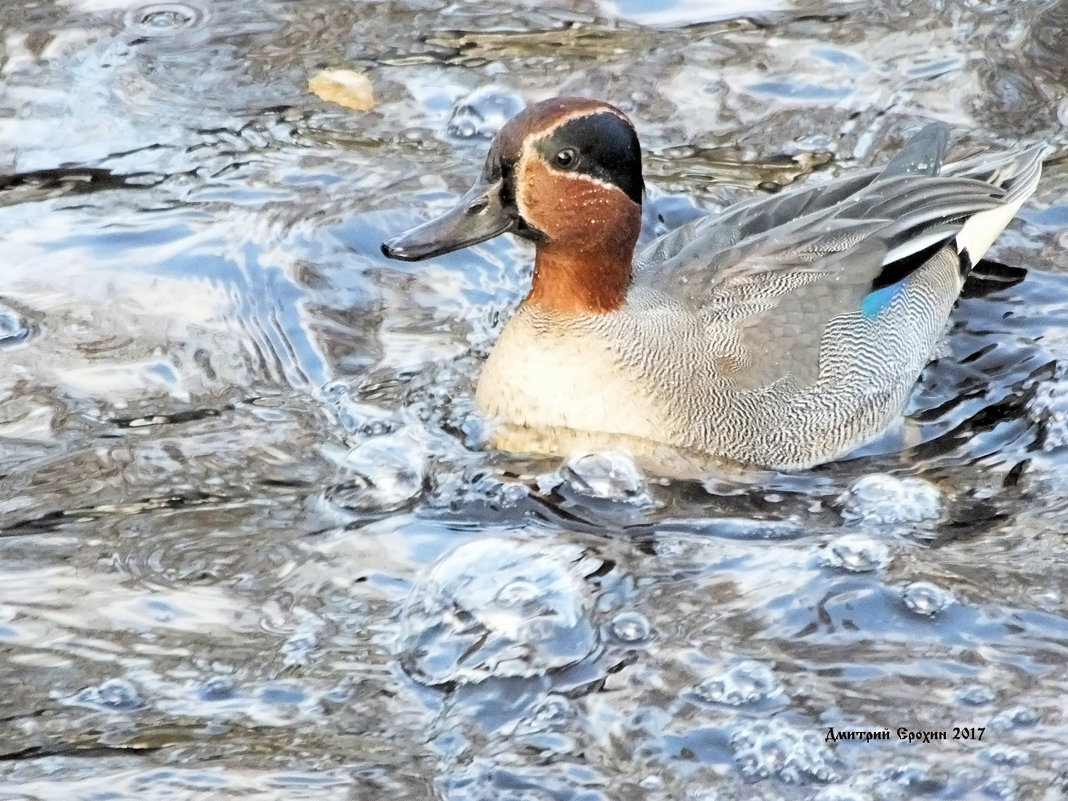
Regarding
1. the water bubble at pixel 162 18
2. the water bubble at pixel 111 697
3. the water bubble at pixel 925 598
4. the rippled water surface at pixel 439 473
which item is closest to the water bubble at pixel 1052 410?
the rippled water surface at pixel 439 473

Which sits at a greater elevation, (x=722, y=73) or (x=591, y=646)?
(x=722, y=73)

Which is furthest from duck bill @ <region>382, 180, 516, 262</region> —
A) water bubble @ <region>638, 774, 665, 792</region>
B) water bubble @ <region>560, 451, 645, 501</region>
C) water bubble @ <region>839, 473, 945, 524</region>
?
water bubble @ <region>638, 774, 665, 792</region>

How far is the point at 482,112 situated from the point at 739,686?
3.73m

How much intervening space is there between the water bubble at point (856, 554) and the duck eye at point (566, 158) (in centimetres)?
146

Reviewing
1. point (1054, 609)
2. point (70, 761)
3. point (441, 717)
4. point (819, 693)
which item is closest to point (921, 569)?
point (1054, 609)

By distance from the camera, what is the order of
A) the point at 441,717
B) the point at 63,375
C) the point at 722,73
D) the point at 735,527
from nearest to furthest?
the point at 441,717
the point at 735,527
the point at 63,375
the point at 722,73

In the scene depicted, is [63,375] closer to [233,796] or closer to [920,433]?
[233,796]

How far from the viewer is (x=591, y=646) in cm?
435

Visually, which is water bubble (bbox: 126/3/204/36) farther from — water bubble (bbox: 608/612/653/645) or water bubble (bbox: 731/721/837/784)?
water bubble (bbox: 731/721/837/784)

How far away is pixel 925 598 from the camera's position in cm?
449

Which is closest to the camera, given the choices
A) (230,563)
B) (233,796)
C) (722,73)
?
(233,796)

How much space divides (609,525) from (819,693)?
1.07m

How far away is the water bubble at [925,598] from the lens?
4.46 m

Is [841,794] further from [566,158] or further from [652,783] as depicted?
[566,158]
